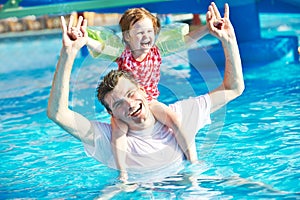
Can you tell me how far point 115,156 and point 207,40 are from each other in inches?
264

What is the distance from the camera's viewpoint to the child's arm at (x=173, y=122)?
136 inches

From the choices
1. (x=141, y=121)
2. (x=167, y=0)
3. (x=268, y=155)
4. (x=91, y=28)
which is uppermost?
(x=167, y=0)

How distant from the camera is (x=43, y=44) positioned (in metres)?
12.2

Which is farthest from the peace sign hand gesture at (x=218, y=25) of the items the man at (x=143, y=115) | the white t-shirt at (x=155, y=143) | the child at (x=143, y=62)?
the white t-shirt at (x=155, y=143)

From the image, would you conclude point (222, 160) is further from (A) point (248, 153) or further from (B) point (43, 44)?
(B) point (43, 44)

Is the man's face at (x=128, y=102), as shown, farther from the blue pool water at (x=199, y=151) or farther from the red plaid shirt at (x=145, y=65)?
the red plaid shirt at (x=145, y=65)

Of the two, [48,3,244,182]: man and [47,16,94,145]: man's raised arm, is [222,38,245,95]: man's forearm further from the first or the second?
[47,16,94,145]: man's raised arm

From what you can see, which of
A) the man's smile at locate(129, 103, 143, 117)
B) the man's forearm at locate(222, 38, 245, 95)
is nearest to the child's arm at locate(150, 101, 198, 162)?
the man's smile at locate(129, 103, 143, 117)

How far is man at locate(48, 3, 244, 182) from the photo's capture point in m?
3.28

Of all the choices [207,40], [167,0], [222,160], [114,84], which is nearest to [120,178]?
[114,84]

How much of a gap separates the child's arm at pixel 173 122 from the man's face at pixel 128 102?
97 mm

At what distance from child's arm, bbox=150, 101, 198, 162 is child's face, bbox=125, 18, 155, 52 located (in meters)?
0.39

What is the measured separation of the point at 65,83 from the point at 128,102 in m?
0.38

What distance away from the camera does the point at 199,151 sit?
404 centimetres
